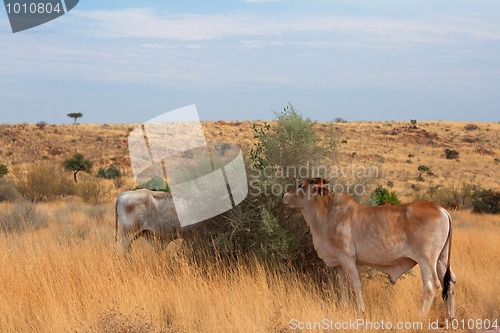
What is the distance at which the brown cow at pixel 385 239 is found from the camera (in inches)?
309

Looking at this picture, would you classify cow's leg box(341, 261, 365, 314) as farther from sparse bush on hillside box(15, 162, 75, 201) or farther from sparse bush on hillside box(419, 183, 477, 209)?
sparse bush on hillside box(419, 183, 477, 209)

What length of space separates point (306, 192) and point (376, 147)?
198 feet

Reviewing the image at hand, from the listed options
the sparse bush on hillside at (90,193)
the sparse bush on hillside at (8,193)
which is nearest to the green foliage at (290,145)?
the sparse bush on hillside at (90,193)

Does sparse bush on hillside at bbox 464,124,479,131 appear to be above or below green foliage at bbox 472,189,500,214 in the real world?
below

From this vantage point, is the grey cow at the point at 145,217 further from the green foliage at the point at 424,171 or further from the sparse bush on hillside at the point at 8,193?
the green foliage at the point at 424,171

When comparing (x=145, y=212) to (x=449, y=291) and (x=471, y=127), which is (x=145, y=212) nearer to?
(x=449, y=291)

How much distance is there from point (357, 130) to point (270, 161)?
7395 cm

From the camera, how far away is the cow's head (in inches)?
342

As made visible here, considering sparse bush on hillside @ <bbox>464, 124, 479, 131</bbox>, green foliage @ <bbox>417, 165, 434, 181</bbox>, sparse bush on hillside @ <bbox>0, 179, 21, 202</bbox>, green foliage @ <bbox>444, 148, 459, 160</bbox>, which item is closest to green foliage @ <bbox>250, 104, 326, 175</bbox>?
sparse bush on hillside @ <bbox>0, 179, 21, 202</bbox>

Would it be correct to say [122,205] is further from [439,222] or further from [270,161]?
[439,222]

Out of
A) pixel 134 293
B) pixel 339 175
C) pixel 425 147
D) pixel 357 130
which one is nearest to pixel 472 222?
pixel 339 175

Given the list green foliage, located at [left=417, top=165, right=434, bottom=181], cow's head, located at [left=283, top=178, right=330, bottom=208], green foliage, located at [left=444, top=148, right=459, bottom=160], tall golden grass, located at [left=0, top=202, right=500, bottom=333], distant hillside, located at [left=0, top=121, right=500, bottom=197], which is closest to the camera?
tall golden grass, located at [left=0, top=202, right=500, bottom=333]

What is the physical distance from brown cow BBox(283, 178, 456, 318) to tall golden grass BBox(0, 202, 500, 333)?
1.90ft

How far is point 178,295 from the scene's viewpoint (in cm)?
855
